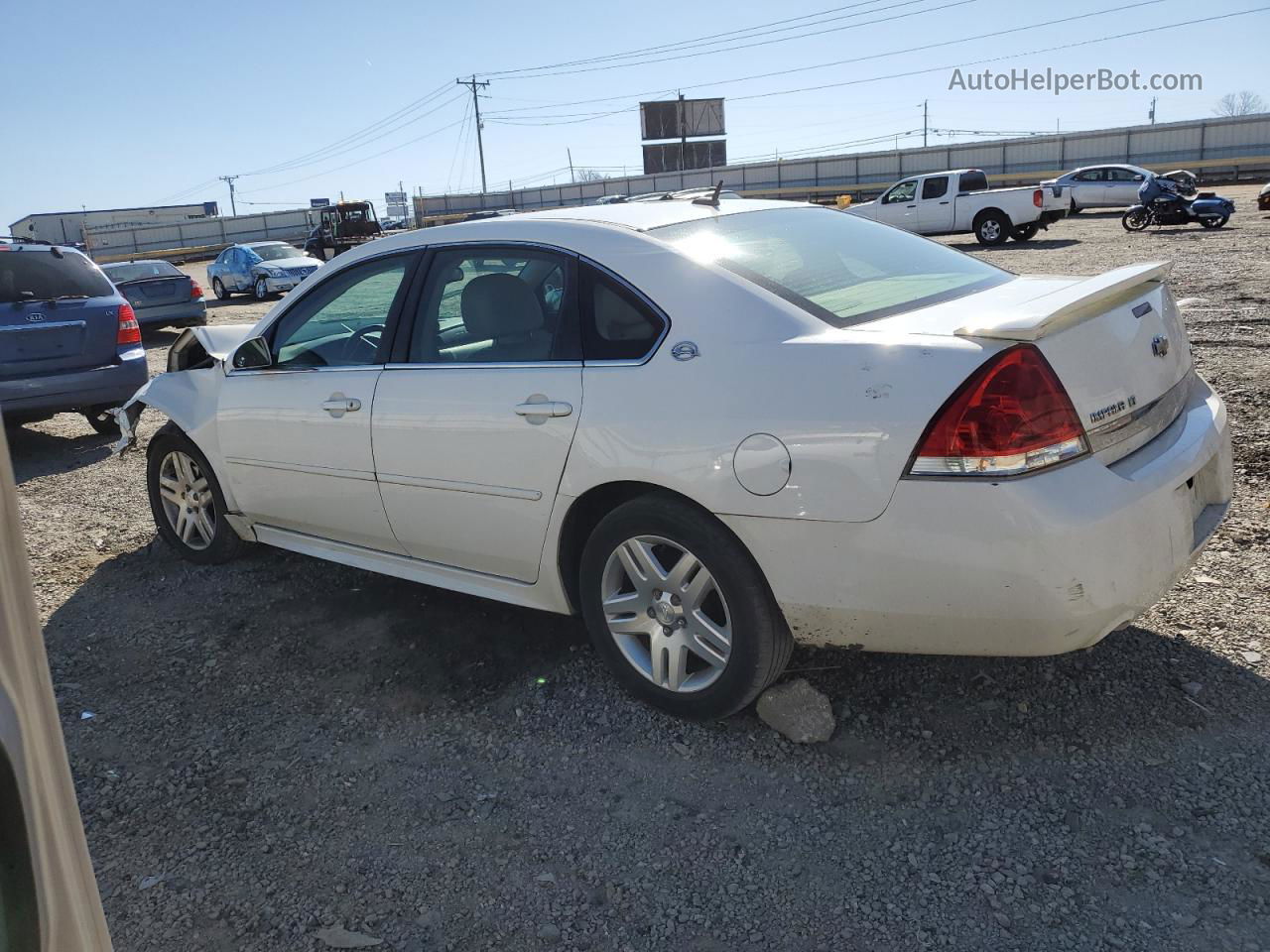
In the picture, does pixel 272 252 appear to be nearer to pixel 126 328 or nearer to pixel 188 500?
pixel 126 328

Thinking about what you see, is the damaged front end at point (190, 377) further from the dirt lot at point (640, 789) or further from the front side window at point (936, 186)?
the front side window at point (936, 186)

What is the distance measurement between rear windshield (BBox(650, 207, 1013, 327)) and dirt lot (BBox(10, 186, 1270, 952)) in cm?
129

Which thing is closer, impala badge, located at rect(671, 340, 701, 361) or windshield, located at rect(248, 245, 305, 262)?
impala badge, located at rect(671, 340, 701, 361)

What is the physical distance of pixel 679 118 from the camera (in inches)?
2980

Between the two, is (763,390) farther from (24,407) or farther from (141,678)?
(24,407)

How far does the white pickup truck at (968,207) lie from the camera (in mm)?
23891

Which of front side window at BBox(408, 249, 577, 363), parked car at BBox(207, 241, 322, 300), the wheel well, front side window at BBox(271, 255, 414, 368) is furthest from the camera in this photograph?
parked car at BBox(207, 241, 322, 300)

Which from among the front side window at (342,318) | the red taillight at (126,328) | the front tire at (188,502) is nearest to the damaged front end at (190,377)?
the front tire at (188,502)

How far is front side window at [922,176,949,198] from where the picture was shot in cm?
2583

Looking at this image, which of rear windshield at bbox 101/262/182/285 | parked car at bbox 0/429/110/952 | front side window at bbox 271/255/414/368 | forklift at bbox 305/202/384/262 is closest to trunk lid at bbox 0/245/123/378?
front side window at bbox 271/255/414/368

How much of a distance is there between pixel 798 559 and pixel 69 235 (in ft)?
222

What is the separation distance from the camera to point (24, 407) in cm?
777

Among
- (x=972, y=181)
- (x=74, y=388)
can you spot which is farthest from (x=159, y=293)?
(x=972, y=181)

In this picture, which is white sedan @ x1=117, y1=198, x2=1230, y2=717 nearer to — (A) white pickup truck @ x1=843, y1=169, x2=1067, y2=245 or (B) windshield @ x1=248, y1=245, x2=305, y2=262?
(A) white pickup truck @ x1=843, y1=169, x2=1067, y2=245
